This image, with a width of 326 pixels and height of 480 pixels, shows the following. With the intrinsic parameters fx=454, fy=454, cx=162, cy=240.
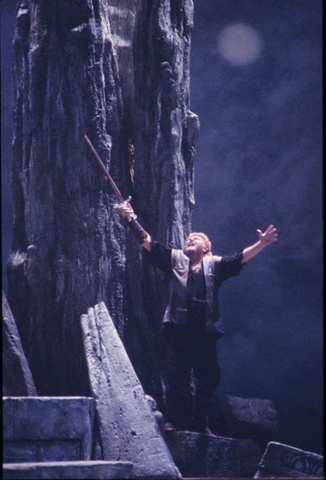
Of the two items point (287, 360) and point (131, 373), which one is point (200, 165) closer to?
point (287, 360)

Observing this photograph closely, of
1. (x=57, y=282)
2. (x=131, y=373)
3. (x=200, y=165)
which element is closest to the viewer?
(x=131, y=373)

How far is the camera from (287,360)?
409 centimetres

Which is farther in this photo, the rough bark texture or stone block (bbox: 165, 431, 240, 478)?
the rough bark texture

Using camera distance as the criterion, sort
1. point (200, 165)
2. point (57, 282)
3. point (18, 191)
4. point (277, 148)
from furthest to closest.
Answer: point (200, 165)
point (277, 148)
point (18, 191)
point (57, 282)

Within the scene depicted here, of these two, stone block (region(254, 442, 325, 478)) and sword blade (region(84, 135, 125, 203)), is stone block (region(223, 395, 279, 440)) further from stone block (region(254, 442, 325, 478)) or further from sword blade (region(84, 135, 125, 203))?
sword blade (region(84, 135, 125, 203))

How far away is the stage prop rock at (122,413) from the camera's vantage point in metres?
2.69

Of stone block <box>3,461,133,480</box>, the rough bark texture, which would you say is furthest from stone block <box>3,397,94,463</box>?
the rough bark texture

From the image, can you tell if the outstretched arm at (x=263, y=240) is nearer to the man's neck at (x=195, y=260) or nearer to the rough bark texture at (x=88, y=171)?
the man's neck at (x=195, y=260)

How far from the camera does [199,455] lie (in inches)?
133

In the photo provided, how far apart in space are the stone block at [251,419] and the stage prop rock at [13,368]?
1752 millimetres

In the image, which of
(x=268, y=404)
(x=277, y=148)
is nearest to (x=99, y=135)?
(x=277, y=148)

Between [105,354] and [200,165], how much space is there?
8.76 feet

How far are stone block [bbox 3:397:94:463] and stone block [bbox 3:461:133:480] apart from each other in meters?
0.35

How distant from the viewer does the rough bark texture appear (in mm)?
3953
